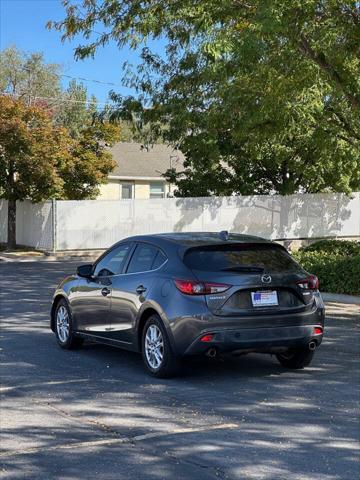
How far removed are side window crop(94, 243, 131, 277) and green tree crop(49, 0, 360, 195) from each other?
A: 3329mm

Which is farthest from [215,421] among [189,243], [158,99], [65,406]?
[158,99]

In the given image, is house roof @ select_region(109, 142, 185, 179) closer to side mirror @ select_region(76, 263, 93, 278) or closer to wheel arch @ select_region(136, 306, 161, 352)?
side mirror @ select_region(76, 263, 93, 278)

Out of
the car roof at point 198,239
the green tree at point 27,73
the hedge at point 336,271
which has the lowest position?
the hedge at point 336,271

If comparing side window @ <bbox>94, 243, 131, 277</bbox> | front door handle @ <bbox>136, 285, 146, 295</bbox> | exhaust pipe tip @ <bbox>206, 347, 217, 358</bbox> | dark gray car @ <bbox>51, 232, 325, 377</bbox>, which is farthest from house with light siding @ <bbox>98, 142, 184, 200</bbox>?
exhaust pipe tip @ <bbox>206, 347, 217, 358</bbox>

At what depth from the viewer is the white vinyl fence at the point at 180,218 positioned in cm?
2809

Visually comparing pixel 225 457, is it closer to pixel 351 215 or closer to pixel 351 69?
pixel 351 69

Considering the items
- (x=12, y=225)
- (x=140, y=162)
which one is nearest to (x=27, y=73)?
(x=140, y=162)

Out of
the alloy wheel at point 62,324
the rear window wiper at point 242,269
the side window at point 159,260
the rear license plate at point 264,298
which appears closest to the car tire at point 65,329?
the alloy wheel at point 62,324

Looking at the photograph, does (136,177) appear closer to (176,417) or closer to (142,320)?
(142,320)

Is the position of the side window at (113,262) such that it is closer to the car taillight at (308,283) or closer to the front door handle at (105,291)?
the front door handle at (105,291)

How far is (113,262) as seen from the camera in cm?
897

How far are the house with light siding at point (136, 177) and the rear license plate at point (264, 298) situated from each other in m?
32.7

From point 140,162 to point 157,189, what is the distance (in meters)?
2.05

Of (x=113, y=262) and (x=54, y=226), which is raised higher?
(x=54, y=226)
